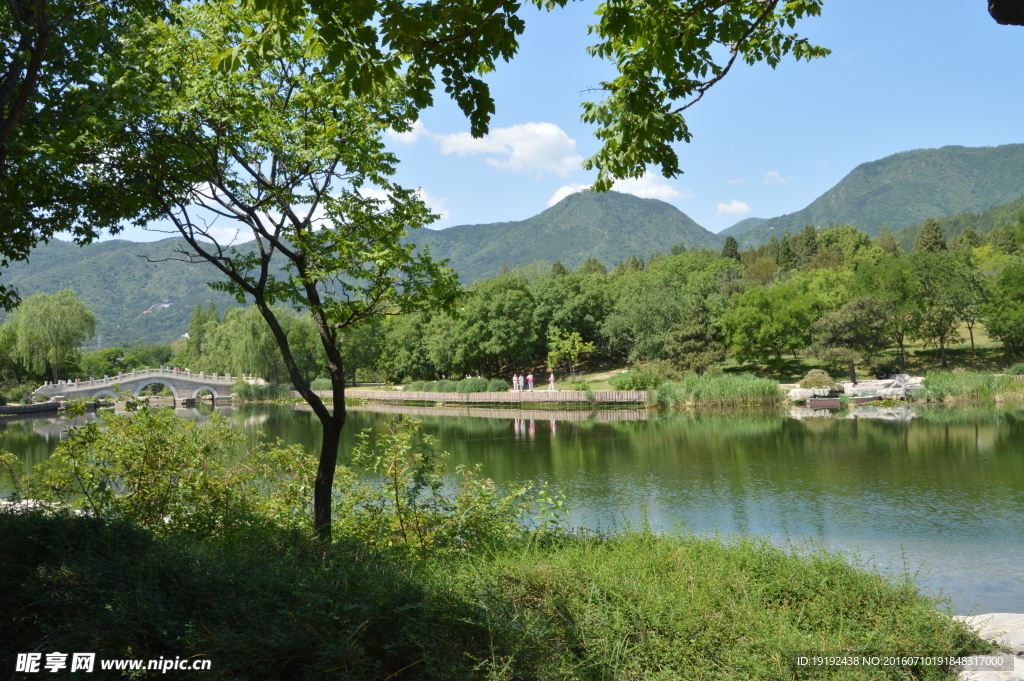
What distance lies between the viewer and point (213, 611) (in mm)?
3178

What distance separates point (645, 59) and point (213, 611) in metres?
3.75

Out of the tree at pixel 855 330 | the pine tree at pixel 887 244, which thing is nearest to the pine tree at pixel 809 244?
the pine tree at pixel 887 244

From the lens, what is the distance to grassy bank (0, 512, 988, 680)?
297 centimetres

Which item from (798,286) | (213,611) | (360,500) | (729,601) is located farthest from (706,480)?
(798,286)

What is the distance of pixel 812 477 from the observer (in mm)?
13703

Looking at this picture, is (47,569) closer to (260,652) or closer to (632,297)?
(260,652)

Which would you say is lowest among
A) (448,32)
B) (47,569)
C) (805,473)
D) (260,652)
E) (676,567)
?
(805,473)

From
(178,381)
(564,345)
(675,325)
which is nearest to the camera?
(675,325)

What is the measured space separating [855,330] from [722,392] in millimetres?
7949

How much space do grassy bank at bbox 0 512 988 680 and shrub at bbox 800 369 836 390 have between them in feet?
90.1

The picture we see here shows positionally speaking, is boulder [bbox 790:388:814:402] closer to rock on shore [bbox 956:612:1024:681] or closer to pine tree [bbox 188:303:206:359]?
rock on shore [bbox 956:612:1024:681]

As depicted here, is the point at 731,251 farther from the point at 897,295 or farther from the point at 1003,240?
the point at 897,295

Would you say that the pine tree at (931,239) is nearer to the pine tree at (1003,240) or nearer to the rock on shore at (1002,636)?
the pine tree at (1003,240)

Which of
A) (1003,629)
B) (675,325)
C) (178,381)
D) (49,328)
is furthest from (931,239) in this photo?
(49,328)
